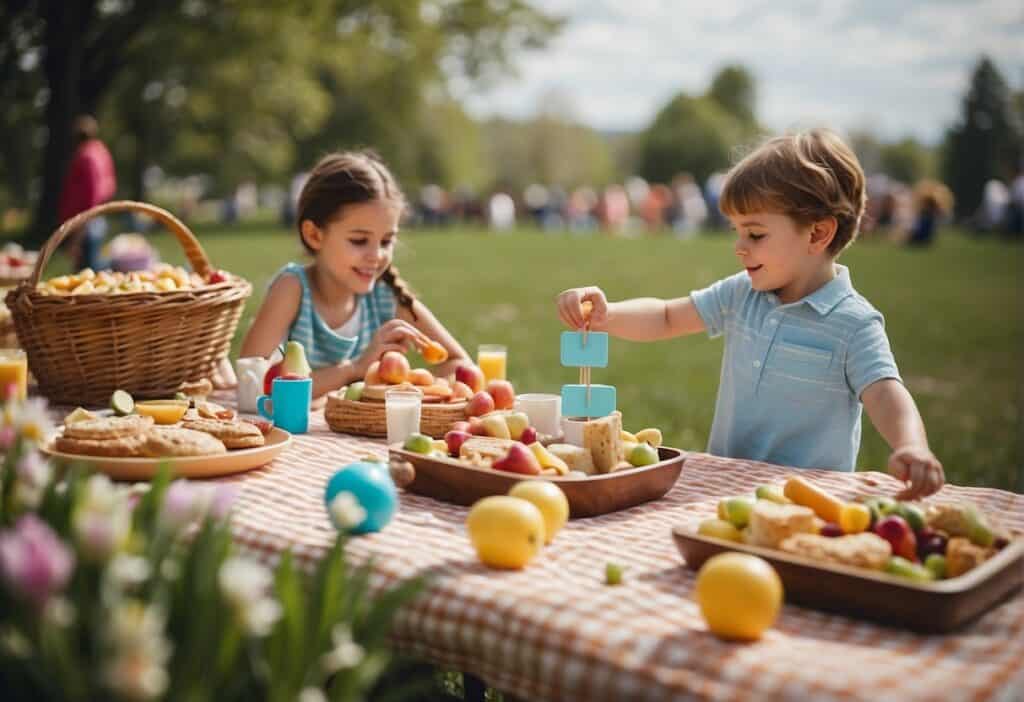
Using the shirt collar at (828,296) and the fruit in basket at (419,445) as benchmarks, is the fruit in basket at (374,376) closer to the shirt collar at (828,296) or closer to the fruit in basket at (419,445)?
the fruit in basket at (419,445)

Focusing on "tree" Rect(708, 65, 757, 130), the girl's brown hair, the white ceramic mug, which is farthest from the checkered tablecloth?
"tree" Rect(708, 65, 757, 130)

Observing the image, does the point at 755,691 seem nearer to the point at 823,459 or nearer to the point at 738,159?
the point at 823,459

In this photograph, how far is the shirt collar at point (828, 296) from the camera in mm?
2852

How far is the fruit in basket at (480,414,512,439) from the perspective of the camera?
7.89 feet

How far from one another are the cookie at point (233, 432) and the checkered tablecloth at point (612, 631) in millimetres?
245

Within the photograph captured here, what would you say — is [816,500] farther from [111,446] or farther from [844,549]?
[111,446]

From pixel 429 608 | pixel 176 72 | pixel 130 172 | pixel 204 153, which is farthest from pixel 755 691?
pixel 204 153

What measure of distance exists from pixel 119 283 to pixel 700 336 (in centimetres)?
893

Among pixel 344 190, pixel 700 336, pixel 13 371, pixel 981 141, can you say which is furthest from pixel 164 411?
pixel 981 141

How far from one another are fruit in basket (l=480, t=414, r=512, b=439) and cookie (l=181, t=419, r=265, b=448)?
50 centimetres

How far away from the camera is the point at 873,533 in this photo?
176cm

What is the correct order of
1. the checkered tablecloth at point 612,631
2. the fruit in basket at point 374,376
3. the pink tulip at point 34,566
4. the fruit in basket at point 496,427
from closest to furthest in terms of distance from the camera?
the pink tulip at point 34,566 → the checkered tablecloth at point 612,631 → the fruit in basket at point 496,427 → the fruit in basket at point 374,376

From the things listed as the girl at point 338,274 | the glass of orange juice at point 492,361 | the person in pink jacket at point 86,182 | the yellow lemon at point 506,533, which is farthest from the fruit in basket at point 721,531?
the person in pink jacket at point 86,182

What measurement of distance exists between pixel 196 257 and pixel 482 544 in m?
2.36
